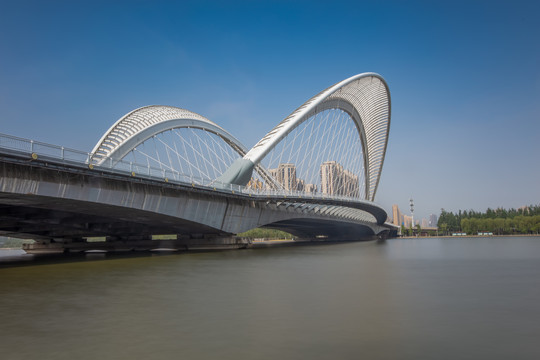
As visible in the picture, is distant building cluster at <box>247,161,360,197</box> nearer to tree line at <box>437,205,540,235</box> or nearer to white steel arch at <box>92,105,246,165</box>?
white steel arch at <box>92,105,246,165</box>

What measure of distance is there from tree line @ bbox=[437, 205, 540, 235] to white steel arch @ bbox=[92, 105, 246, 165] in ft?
365

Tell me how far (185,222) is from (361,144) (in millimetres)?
57487

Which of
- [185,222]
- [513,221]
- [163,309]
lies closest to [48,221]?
[185,222]

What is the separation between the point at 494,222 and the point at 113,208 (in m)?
137

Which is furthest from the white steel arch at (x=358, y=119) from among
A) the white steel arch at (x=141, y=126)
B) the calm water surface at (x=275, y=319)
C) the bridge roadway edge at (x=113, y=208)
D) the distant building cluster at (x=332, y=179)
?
the calm water surface at (x=275, y=319)

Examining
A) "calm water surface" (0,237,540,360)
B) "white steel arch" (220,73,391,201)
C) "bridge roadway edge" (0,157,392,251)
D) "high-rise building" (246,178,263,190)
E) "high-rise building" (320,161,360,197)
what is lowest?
"calm water surface" (0,237,540,360)

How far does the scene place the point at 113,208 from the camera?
1126 inches

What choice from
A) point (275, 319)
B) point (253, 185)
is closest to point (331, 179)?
point (253, 185)

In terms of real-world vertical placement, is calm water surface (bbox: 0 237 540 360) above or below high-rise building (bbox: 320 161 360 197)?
below

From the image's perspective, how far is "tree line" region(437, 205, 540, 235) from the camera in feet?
405

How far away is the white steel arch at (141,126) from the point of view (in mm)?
51812

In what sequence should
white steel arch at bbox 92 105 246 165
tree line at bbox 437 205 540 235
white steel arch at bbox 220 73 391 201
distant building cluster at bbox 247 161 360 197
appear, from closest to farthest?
white steel arch at bbox 220 73 391 201 → white steel arch at bbox 92 105 246 165 → distant building cluster at bbox 247 161 360 197 → tree line at bbox 437 205 540 235

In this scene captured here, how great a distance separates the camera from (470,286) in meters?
14.0

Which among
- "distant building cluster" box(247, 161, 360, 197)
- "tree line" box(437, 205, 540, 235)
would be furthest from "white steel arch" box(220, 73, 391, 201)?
"tree line" box(437, 205, 540, 235)
